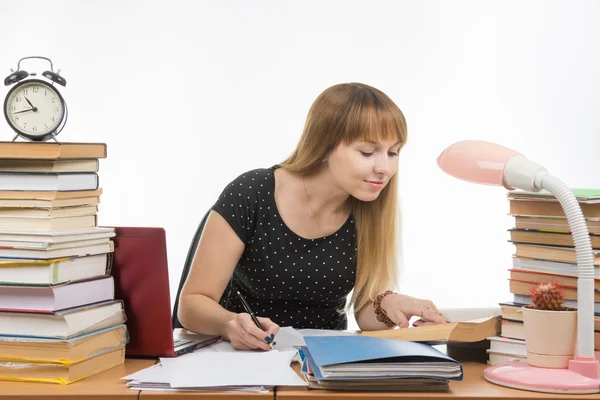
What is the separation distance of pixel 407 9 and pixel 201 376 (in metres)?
2.95

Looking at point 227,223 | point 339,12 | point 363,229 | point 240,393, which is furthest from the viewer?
point 339,12

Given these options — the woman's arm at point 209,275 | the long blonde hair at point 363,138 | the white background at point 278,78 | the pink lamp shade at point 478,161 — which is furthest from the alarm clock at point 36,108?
the white background at point 278,78

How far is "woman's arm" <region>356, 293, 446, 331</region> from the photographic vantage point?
1.65 metres

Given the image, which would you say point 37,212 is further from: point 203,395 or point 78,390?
point 203,395

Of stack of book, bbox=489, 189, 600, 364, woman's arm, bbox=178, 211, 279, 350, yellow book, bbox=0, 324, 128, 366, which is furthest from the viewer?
woman's arm, bbox=178, 211, 279, 350

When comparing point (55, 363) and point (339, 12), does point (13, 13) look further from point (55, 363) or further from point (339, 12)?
point (55, 363)

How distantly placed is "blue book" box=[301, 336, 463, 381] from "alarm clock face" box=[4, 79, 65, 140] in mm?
728

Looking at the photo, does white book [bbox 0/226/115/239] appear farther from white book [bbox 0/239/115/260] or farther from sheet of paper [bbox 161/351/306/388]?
sheet of paper [bbox 161/351/306/388]

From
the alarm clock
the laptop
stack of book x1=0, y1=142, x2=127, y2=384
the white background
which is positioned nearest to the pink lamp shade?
the laptop

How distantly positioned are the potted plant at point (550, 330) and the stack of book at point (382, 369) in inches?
6.2

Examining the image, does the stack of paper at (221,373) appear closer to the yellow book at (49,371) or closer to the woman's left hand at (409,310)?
the yellow book at (49,371)

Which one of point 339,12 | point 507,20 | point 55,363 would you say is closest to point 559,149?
point 507,20

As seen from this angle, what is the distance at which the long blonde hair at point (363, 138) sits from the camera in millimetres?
1808

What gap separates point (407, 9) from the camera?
3.86 meters
